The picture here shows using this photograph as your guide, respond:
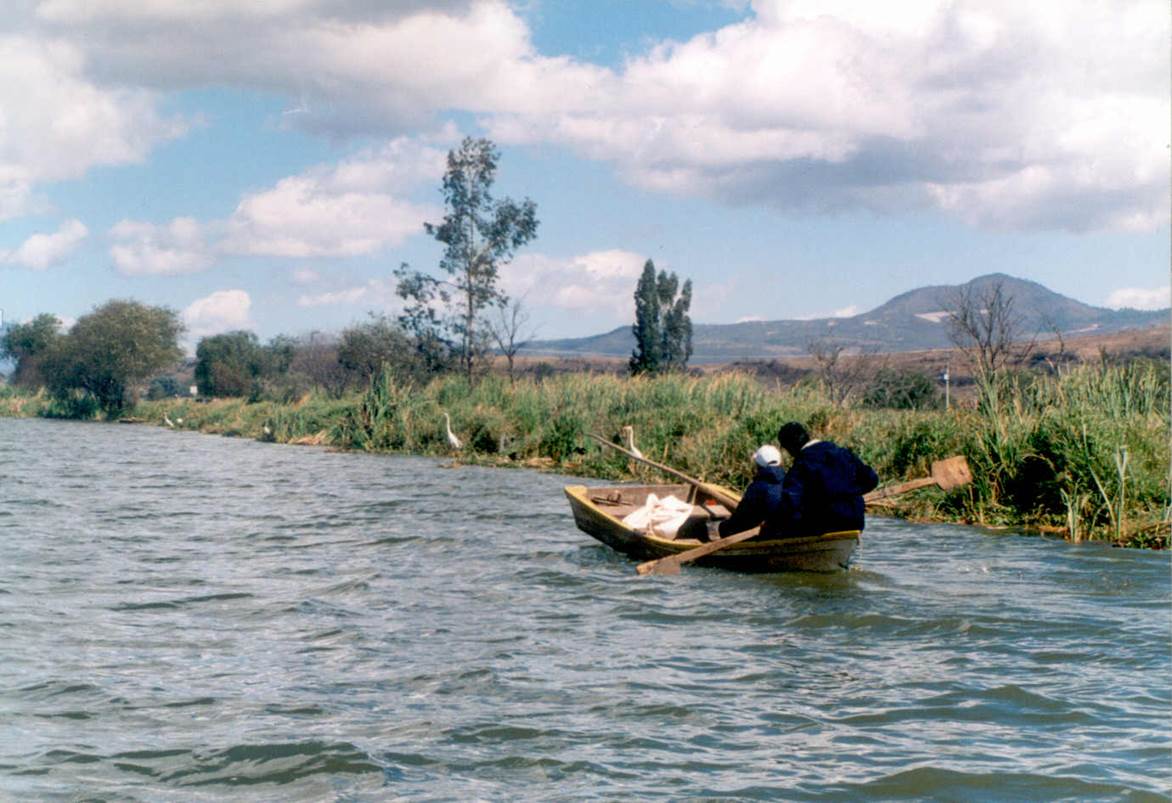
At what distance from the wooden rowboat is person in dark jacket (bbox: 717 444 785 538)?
270mm

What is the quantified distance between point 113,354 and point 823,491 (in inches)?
2108

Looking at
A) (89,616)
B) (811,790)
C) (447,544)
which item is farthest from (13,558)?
(811,790)

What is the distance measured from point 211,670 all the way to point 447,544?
5.91m

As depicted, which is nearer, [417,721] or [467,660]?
[417,721]

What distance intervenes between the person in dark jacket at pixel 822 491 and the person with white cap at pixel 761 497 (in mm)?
412

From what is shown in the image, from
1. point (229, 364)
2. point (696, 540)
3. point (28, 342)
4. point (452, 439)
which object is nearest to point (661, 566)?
point (696, 540)

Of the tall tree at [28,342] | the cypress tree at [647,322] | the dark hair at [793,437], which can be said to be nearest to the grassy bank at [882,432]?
the dark hair at [793,437]

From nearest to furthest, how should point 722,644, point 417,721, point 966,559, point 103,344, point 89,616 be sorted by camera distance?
1. point 417,721
2. point 722,644
3. point 89,616
4. point 966,559
5. point 103,344

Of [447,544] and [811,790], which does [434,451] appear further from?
[811,790]

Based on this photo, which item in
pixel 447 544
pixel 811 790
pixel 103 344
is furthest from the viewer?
pixel 103 344

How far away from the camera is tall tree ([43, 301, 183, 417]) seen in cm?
5650

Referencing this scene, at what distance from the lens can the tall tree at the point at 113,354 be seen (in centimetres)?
5650

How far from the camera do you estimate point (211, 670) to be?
6.87 metres

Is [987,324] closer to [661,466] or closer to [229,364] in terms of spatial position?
[661,466]
